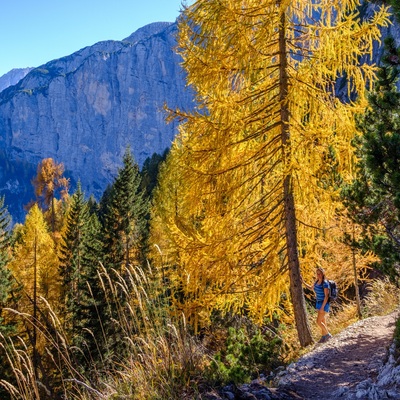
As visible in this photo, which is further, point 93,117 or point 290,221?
point 93,117

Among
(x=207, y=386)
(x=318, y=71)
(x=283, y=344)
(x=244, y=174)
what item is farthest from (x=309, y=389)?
(x=318, y=71)

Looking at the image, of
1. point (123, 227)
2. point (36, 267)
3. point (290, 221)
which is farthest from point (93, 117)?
point (290, 221)

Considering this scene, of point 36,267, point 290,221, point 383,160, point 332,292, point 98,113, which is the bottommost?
point 332,292

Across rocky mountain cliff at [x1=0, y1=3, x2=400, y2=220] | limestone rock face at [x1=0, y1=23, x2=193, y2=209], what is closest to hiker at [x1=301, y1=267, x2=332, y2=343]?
limestone rock face at [x1=0, y1=23, x2=193, y2=209]

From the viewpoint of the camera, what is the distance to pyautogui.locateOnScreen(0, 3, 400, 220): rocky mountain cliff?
186 meters

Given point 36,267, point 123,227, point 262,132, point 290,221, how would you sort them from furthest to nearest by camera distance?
point 123,227
point 36,267
point 290,221
point 262,132

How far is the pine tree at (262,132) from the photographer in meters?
6.06

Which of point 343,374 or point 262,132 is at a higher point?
point 262,132

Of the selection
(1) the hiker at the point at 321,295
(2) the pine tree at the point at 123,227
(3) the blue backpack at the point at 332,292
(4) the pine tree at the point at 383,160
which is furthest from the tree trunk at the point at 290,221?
(2) the pine tree at the point at 123,227

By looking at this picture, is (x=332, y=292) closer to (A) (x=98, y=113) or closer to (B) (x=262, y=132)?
(B) (x=262, y=132)

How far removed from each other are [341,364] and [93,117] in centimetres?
19842

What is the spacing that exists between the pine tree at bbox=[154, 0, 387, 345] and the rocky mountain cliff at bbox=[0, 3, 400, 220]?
17876 cm

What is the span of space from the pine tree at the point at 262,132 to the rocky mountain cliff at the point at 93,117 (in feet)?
586

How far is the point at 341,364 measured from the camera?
4.98 metres
